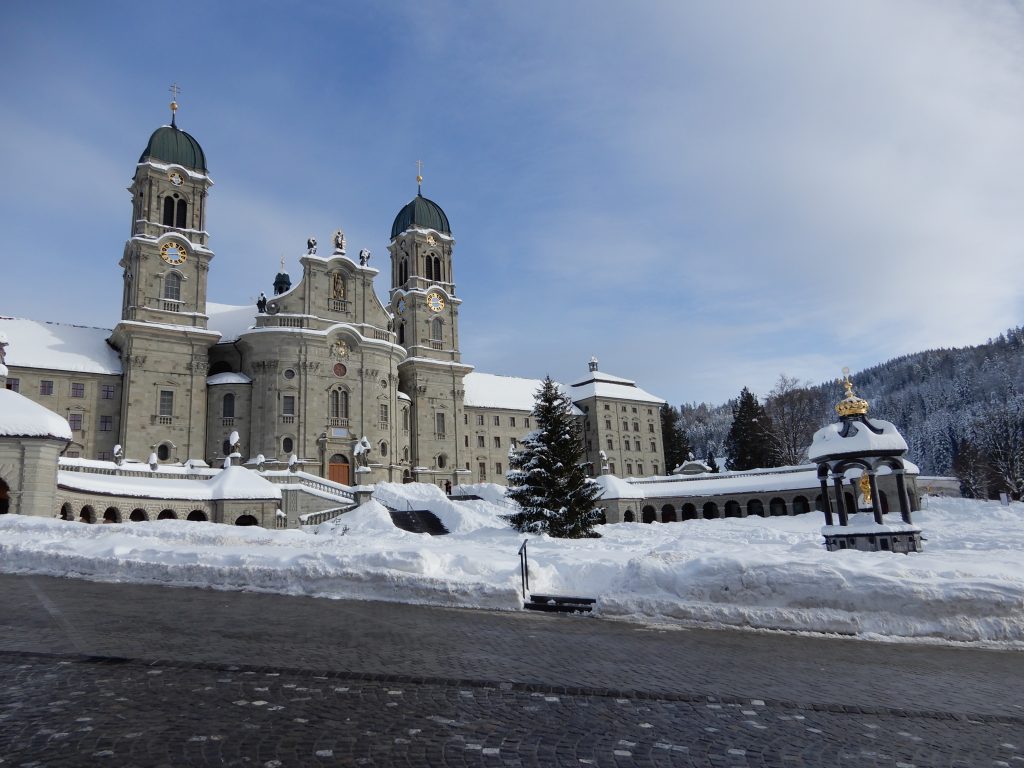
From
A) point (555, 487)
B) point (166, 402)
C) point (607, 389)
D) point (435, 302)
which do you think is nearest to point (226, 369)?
point (166, 402)

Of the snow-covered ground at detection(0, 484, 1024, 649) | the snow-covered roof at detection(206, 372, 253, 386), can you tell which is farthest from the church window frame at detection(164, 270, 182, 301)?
the snow-covered ground at detection(0, 484, 1024, 649)

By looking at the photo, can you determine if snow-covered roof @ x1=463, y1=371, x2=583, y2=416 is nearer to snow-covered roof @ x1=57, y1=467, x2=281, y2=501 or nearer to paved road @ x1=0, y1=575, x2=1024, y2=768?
snow-covered roof @ x1=57, y1=467, x2=281, y2=501

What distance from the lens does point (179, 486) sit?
37062 mm

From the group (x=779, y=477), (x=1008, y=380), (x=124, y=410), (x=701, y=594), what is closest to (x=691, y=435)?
(x=1008, y=380)

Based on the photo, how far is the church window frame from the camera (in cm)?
5362

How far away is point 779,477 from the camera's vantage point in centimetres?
5484

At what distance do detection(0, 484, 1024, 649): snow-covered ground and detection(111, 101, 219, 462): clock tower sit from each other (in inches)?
1106

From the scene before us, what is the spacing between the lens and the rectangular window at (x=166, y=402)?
51406 mm

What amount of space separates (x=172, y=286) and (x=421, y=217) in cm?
2766

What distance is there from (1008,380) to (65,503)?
172180mm

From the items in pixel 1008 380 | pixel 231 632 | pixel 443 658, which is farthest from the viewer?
pixel 1008 380

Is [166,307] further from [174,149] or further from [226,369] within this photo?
[174,149]

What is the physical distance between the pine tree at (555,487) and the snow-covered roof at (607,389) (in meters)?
49.8

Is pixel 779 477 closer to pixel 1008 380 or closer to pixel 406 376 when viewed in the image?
pixel 406 376
